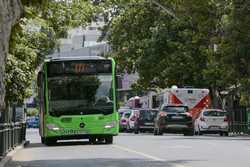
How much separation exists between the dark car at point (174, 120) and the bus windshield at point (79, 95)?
13968 millimetres

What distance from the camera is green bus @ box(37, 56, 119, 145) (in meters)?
29.1

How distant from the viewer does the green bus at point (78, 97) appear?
29094 millimetres

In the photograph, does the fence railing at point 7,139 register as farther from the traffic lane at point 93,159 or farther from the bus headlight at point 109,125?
the bus headlight at point 109,125

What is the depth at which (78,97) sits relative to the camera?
29125 millimetres

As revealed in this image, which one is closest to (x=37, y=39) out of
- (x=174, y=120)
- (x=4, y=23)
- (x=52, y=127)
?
(x=52, y=127)

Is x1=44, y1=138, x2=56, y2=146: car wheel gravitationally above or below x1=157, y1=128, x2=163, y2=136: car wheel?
below

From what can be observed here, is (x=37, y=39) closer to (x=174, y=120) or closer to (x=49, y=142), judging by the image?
(x=49, y=142)

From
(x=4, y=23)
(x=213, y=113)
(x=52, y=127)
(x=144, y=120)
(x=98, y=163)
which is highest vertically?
(x=4, y=23)

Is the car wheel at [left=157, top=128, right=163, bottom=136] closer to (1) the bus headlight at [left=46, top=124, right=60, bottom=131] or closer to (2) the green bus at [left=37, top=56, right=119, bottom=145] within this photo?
(2) the green bus at [left=37, top=56, right=119, bottom=145]

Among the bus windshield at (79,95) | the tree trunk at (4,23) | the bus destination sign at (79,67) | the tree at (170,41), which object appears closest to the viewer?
the tree trunk at (4,23)

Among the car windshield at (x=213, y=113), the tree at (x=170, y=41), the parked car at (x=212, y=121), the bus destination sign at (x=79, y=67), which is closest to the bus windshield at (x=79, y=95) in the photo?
the bus destination sign at (x=79, y=67)

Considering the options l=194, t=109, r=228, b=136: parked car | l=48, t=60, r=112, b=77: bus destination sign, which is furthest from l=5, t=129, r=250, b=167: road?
l=194, t=109, r=228, b=136: parked car

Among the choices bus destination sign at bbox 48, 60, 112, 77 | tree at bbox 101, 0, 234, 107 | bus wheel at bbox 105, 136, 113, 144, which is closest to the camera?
bus destination sign at bbox 48, 60, 112, 77

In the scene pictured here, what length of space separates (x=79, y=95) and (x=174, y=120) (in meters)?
14.7
